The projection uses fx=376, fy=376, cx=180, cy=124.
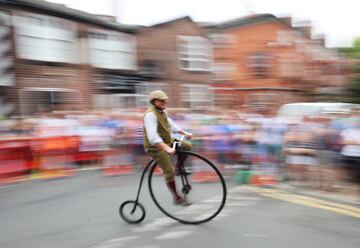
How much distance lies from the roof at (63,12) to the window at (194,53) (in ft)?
11.4

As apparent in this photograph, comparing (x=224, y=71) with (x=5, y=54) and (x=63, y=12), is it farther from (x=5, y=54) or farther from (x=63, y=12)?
(x=5, y=54)

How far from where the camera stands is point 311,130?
7.04 metres

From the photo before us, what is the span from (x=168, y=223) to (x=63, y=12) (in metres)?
13.3

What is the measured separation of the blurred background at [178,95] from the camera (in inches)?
→ 291

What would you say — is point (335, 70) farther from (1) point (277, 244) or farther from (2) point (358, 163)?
(1) point (277, 244)

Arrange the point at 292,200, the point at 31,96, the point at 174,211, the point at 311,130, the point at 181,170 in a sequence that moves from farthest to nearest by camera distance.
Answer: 1. the point at 31,96
2. the point at 311,130
3. the point at 292,200
4. the point at 174,211
5. the point at 181,170

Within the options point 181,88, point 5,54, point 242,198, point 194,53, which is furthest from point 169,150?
point 194,53

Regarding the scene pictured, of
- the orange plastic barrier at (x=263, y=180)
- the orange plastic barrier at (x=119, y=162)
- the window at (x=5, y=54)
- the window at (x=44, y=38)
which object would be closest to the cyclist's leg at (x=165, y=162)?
the orange plastic barrier at (x=263, y=180)

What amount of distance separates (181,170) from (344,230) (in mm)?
2170

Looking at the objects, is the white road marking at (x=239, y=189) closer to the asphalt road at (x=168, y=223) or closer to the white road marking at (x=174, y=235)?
the asphalt road at (x=168, y=223)

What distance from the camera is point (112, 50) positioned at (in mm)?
18500

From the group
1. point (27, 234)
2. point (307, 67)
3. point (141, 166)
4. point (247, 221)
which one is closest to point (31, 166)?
point (141, 166)

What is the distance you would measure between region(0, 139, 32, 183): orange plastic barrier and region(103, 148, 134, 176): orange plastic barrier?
5.89 ft

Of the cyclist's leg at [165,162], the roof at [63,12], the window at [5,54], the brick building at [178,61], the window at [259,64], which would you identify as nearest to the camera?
the cyclist's leg at [165,162]
